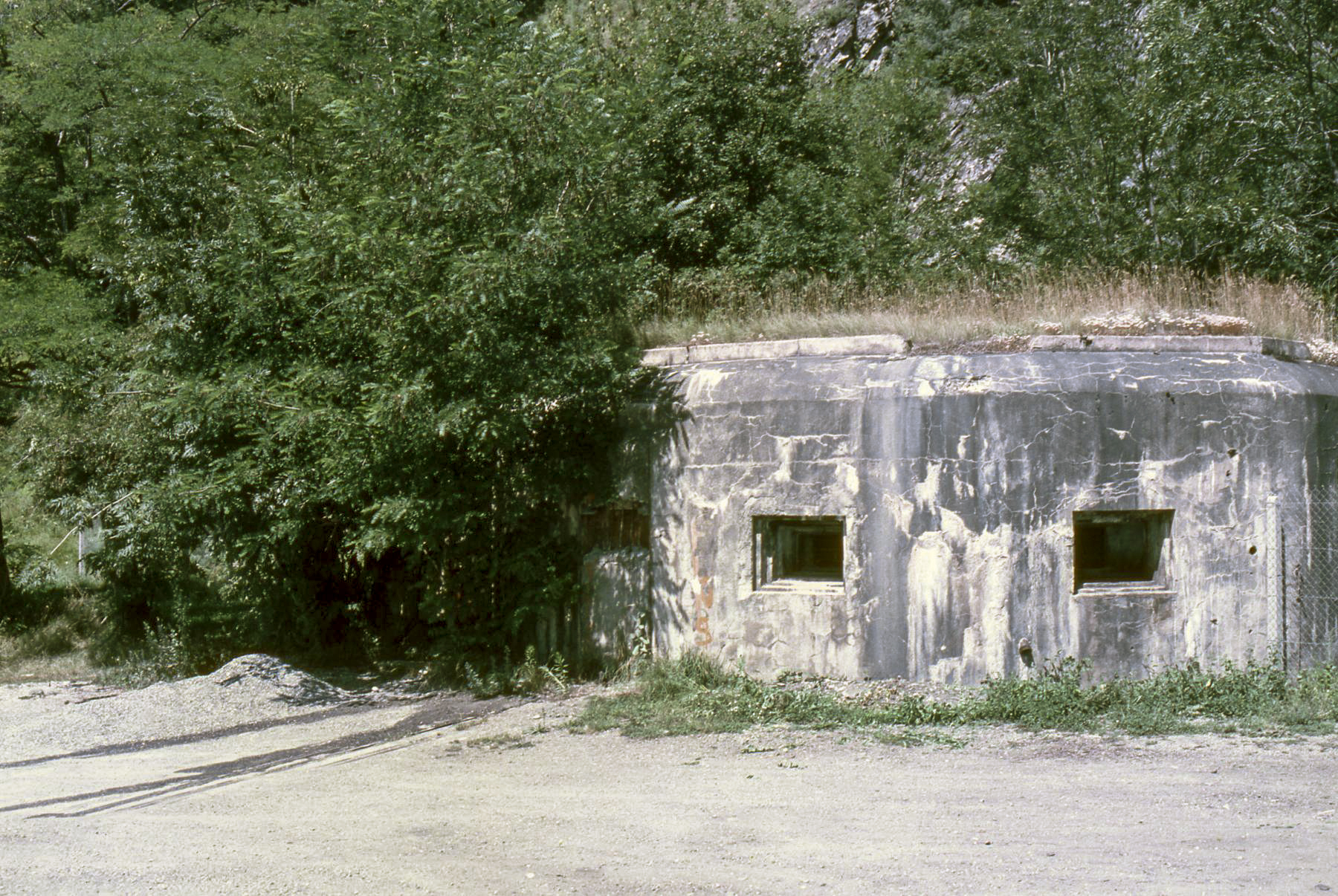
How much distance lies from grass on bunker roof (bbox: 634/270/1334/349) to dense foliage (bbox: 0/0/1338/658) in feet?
3.20

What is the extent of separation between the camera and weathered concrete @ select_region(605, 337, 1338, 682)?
347 inches

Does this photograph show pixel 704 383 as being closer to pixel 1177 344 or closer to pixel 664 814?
pixel 1177 344

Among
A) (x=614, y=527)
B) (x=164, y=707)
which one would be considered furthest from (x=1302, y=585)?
(x=164, y=707)

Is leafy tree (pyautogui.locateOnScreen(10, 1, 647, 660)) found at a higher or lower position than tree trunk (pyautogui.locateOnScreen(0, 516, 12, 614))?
higher

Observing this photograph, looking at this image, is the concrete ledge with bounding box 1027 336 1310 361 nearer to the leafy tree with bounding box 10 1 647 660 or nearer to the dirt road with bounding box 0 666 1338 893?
the dirt road with bounding box 0 666 1338 893

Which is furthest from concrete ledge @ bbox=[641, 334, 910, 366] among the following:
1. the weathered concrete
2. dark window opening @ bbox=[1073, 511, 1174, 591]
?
dark window opening @ bbox=[1073, 511, 1174, 591]

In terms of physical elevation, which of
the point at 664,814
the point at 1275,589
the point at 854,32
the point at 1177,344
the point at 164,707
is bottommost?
the point at 164,707

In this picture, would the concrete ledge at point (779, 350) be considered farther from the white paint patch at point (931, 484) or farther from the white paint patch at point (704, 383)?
the white paint patch at point (931, 484)

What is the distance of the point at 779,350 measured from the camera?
10047mm

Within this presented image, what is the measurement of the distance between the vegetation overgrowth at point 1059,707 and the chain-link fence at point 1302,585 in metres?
0.18

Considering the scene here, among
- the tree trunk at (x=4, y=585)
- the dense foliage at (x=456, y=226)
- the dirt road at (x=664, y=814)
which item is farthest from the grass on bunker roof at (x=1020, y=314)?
the tree trunk at (x=4, y=585)

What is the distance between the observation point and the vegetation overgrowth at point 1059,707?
8164mm

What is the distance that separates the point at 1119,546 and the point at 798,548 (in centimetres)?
258

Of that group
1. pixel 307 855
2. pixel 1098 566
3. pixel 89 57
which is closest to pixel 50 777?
pixel 307 855
